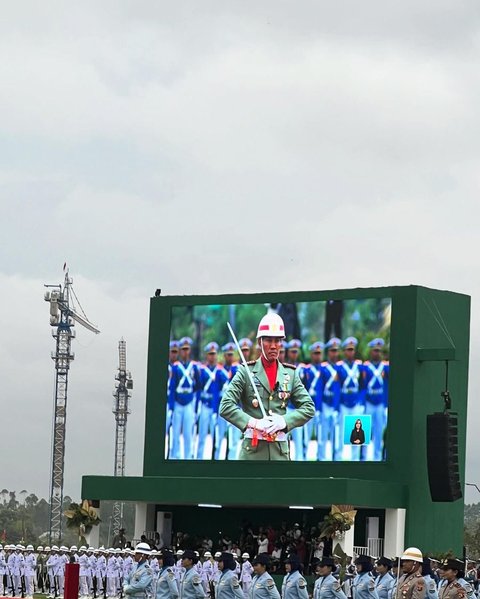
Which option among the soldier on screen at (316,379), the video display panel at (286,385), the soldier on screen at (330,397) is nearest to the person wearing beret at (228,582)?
the video display panel at (286,385)

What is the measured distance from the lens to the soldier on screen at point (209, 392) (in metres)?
49.6

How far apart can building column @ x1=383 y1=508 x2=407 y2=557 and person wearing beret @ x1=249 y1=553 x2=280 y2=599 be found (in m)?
22.0

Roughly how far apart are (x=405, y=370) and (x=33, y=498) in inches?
4322

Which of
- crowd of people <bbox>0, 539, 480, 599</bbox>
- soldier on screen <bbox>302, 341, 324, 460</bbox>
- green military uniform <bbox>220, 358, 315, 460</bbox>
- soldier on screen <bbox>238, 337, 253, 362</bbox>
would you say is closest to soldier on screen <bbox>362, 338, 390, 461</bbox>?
soldier on screen <bbox>302, 341, 324, 460</bbox>

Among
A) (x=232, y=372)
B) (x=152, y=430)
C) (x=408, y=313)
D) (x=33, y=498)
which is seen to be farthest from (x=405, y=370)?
(x=33, y=498)

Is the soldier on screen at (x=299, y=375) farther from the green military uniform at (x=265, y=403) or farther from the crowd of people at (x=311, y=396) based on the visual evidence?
the green military uniform at (x=265, y=403)

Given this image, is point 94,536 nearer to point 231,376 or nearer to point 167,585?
point 231,376

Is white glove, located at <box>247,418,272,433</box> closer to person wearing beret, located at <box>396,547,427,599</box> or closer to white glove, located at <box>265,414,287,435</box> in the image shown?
white glove, located at <box>265,414,287,435</box>

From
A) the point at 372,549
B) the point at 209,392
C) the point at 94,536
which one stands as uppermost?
the point at 209,392

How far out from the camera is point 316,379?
4800 centimetres

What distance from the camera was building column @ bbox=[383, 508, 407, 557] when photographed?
46.2m

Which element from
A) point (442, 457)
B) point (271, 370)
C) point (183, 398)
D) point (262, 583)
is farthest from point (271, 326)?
point (262, 583)

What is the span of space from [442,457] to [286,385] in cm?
577

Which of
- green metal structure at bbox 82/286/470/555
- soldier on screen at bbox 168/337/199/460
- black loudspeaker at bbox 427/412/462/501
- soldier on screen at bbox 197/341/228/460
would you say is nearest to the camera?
black loudspeaker at bbox 427/412/462/501
